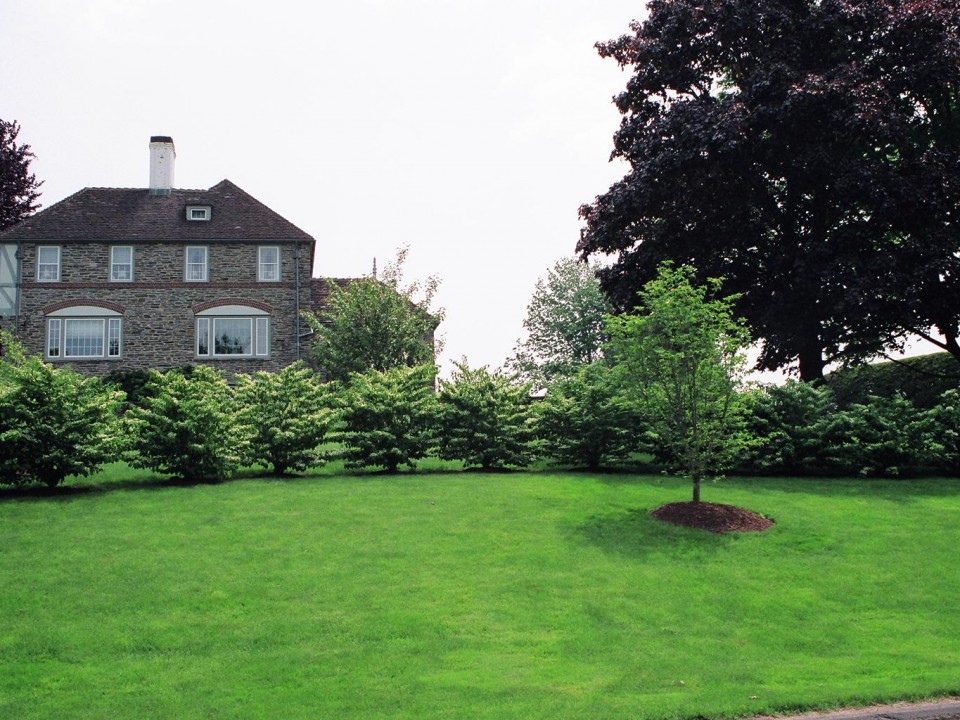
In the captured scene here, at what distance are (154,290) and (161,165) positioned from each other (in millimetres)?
6909

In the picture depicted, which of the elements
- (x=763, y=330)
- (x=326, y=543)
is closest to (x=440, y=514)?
(x=326, y=543)

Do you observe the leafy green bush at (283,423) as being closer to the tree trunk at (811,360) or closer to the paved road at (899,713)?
the paved road at (899,713)

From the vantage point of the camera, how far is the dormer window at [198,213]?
41.1 m

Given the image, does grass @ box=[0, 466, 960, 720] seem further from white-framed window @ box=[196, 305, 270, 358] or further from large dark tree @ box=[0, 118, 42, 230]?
large dark tree @ box=[0, 118, 42, 230]

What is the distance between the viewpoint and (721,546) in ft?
44.2

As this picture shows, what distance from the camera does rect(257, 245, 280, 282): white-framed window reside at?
40.6 metres

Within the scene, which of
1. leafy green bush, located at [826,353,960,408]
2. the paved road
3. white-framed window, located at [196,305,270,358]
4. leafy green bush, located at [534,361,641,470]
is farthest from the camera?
white-framed window, located at [196,305,270,358]

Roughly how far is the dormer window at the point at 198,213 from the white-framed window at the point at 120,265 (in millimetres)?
3185

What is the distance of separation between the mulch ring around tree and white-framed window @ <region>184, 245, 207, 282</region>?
30.0m

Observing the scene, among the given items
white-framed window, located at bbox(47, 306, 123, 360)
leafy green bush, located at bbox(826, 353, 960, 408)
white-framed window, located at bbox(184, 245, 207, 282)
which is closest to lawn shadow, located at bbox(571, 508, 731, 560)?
leafy green bush, located at bbox(826, 353, 960, 408)

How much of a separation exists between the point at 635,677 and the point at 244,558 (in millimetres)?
5522

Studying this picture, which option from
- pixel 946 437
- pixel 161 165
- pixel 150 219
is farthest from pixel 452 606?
pixel 161 165

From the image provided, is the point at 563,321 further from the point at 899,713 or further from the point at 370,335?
the point at 899,713

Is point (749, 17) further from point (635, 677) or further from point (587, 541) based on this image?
point (635, 677)
